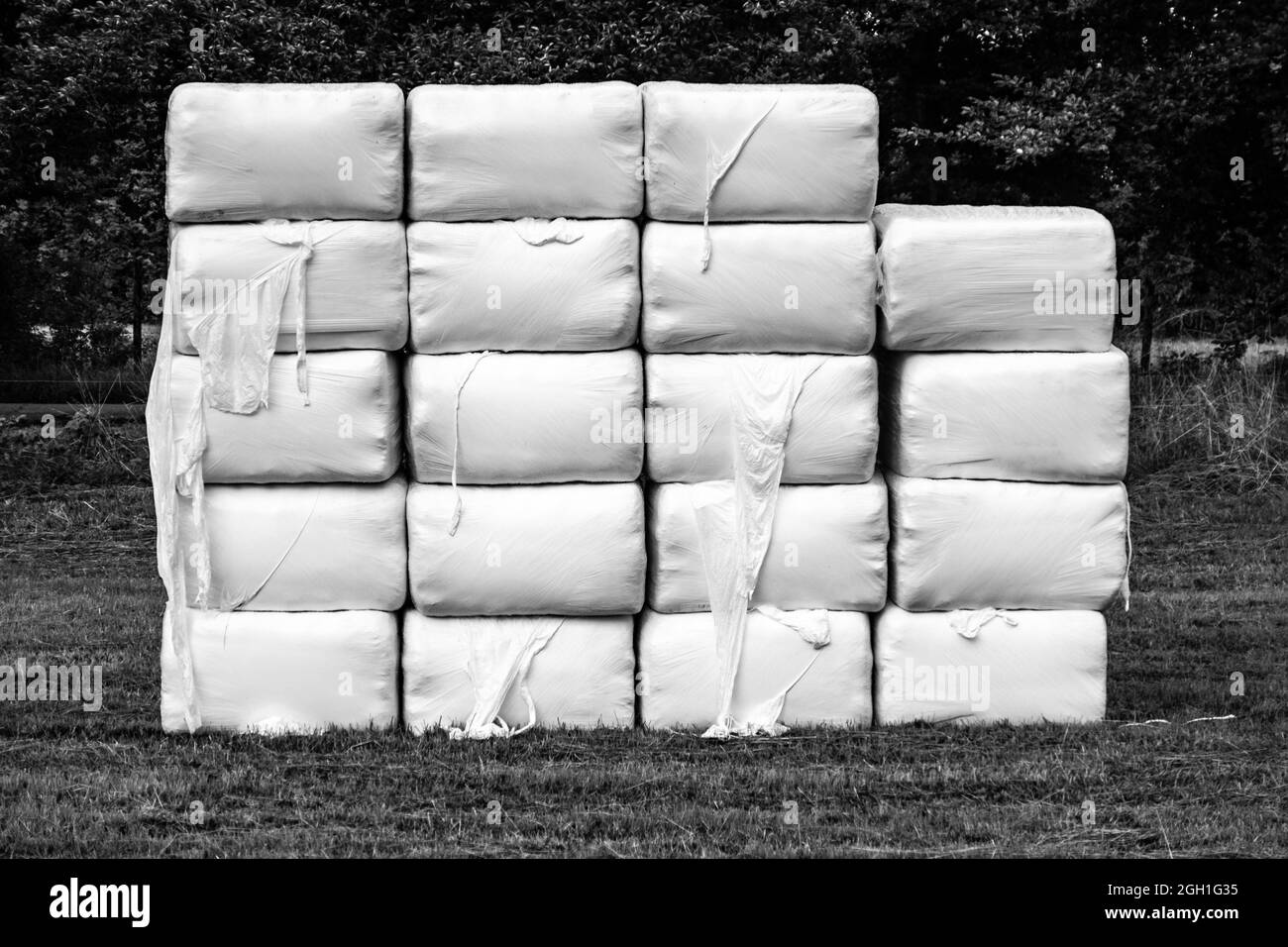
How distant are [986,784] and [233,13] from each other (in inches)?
489

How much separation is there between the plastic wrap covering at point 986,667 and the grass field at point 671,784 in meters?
0.16

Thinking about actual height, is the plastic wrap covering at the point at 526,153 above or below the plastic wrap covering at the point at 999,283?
above

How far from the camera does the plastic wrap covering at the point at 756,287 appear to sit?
6.34 m

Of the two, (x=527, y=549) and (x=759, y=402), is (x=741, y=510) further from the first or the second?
(x=527, y=549)

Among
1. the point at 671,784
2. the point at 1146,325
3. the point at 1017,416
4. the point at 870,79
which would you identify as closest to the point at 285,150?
the point at 671,784

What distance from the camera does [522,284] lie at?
6293 mm

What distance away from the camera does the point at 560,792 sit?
17.9 feet

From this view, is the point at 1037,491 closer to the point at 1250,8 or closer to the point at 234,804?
the point at 234,804

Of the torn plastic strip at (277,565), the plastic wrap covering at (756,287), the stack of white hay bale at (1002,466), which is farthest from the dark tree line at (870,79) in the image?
the torn plastic strip at (277,565)

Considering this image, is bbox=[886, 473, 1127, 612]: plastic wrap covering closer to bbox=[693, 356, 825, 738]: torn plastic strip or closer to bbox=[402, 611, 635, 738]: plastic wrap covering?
bbox=[693, 356, 825, 738]: torn plastic strip

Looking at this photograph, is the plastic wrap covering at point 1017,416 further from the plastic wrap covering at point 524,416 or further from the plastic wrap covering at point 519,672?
the plastic wrap covering at point 519,672

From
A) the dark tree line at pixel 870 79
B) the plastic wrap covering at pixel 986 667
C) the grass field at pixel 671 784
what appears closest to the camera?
the grass field at pixel 671 784

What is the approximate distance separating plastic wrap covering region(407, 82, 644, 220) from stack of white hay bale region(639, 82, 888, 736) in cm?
16

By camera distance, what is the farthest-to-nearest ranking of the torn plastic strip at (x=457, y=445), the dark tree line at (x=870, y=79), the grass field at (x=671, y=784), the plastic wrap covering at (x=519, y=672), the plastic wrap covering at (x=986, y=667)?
1. the dark tree line at (x=870, y=79)
2. the plastic wrap covering at (x=986, y=667)
3. the plastic wrap covering at (x=519, y=672)
4. the torn plastic strip at (x=457, y=445)
5. the grass field at (x=671, y=784)
